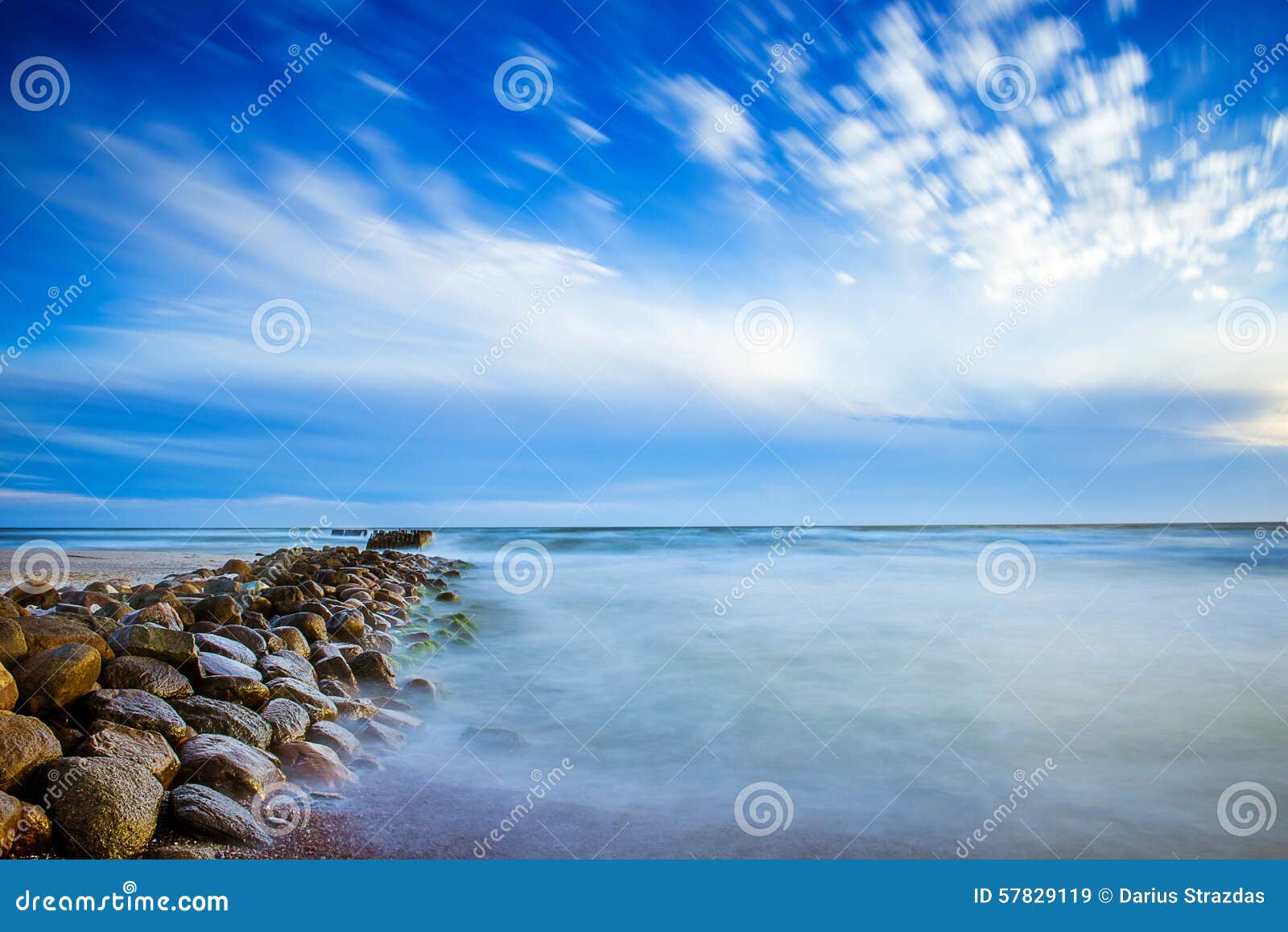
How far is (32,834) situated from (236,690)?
5.79 feet

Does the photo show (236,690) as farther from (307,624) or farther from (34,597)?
(34,597)

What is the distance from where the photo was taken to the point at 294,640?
662 cm

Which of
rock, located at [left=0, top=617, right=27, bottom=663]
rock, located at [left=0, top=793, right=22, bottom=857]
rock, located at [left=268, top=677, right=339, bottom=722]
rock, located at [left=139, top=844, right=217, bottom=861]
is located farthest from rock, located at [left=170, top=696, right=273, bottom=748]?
rock, located at [left=0, top=793, right=22, bottom=857]

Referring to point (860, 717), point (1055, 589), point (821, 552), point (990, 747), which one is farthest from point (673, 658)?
point (821, 552)

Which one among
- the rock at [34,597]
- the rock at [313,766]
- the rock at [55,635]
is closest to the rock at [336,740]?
the rock at [313,766]

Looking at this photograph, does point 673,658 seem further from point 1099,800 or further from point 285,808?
point 285,808

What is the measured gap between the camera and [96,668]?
4.24 metres

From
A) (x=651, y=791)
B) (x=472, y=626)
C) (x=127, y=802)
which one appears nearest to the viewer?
(x=127, y=802)

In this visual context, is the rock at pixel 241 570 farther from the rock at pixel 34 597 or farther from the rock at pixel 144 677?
the rock at pixel 144 677

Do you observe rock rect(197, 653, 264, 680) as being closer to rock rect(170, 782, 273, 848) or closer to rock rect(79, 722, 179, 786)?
rock rect(79, 722, 179, 786)

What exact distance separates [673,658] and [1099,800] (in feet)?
16.0

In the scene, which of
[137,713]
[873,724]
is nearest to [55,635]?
[137,713]

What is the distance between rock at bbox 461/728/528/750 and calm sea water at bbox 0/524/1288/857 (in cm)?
7

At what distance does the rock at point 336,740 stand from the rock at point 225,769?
598 millimetres
